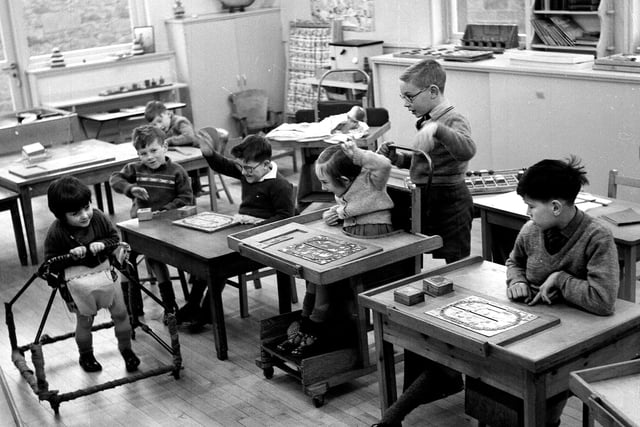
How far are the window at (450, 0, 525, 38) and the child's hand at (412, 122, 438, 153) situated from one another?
426 cm

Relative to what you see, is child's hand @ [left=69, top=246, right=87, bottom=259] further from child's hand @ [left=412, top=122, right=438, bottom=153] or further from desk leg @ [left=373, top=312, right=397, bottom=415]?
child's hand @ [left=412, top=122, right=438, bottom=153]

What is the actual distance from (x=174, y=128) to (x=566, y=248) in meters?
4.70

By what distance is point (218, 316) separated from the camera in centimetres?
496

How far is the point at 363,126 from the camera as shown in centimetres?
683

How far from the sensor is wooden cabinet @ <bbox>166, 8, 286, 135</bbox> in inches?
398

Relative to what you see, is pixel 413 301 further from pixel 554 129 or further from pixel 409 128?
pixel 409 128

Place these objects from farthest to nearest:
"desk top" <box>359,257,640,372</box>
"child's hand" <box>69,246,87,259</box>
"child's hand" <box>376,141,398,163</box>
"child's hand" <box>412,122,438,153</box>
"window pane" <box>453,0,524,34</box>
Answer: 1. "window pane" <box>453,0,524,34</box>
2. "child's hand" <box>376,141,398,163</box>
3. "child's hand" <box>69,246,87,259</box>
4. "child's hand" <box>412,122,438,153</box>
5. "desk top" <box>359,257,640,372</box>

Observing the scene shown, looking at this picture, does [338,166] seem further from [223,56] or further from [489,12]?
[223,56]

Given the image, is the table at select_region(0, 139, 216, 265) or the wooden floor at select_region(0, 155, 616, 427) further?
the table at select_region(0, 139, 216, 265)

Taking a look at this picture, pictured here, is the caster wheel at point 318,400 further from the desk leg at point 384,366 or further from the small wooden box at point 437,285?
the small wooden box at point 437,285

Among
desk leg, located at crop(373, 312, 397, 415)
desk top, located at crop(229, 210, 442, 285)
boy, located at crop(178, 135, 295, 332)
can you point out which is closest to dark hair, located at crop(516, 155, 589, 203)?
desk leg, located at crop(373, 312, 397, 415)

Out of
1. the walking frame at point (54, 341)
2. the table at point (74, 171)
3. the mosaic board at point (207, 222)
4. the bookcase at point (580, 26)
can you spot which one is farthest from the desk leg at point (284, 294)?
the bookcase at point (580, 26)

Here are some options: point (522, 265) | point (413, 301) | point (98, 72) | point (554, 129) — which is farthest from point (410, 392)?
point (98, 72)

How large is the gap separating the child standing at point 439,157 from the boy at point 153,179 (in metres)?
1.51
